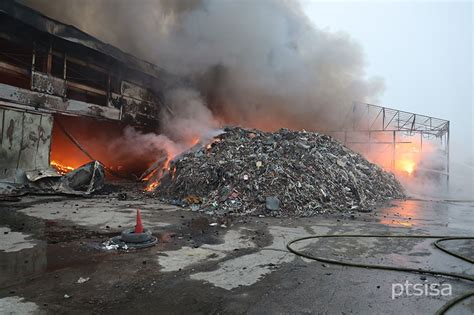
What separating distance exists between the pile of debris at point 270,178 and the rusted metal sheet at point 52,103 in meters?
3.76

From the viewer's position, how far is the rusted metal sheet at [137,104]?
13.7m

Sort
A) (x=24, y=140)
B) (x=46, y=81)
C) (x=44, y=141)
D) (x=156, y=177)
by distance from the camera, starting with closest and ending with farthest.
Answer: (x=24, y=140)
(x=44, y=141)
(x=46, y=81)
(x=156, y=177)

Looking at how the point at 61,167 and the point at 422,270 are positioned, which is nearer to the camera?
the point at 422,270

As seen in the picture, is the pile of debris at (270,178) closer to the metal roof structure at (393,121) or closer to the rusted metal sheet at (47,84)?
the rusted metal sheet at (47,84)

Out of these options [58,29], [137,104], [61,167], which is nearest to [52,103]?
[58,29]

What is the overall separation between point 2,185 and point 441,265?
970 cm

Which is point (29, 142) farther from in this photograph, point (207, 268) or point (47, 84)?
point (207, 268)

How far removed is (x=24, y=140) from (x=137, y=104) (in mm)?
5444

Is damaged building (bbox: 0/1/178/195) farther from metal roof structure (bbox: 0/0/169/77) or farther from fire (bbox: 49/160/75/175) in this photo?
fire (bbox: 49/160/75/175)

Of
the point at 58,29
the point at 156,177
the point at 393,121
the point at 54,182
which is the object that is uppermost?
the point at 58,29

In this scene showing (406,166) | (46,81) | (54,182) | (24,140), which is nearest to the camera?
(54,182)

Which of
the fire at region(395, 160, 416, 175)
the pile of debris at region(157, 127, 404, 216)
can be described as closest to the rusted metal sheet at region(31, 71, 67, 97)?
the pile of debris at region(157, 127, 404, 216)

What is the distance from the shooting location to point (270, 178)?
9.10 m

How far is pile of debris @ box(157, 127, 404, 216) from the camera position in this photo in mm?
8445
